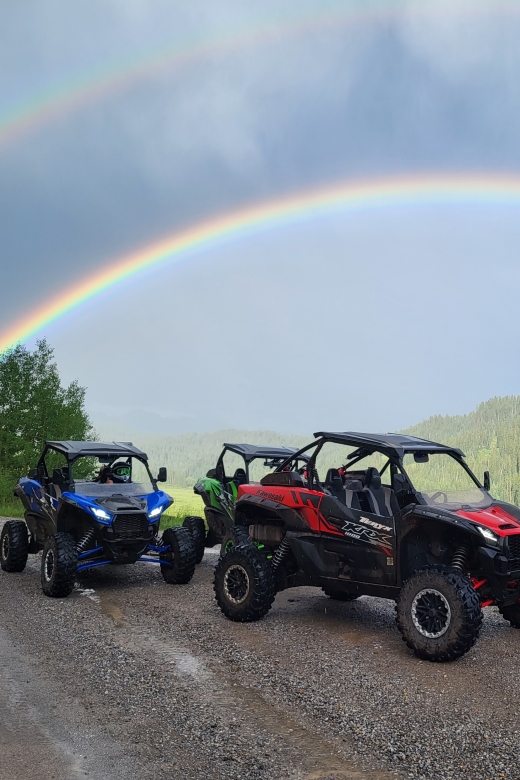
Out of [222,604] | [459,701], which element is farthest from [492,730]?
[222,604]

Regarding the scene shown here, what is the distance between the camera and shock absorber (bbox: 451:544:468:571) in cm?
748

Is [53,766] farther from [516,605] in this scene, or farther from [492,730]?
[516,605]

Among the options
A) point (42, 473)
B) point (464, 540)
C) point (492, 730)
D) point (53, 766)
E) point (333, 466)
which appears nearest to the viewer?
point (53, 766)

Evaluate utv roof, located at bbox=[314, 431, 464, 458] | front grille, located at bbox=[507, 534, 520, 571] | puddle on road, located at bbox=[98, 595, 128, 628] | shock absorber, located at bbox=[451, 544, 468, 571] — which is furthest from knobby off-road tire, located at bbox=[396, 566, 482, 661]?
puddle on road, located at bbox=[98, 595, 128, 628]

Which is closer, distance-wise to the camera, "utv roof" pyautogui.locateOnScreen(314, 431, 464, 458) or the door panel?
the door panel

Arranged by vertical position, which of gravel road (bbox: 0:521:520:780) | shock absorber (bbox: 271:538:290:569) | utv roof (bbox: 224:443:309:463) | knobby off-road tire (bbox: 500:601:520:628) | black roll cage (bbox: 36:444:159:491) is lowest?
gravel road (bbox: 0:521:520:780)

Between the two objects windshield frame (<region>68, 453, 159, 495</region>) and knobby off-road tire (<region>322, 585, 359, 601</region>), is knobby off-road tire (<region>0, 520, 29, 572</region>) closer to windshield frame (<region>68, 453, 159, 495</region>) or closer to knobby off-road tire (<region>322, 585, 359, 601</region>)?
windshield frame (<region>68, 453, 159, 495</region>)

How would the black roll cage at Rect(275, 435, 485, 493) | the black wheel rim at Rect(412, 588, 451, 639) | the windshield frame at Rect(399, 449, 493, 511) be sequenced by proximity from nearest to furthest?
the black wheel rim at Rect(412, 588, 451, 639)
the windshield frame at Rect(399, 449, 493, 511)
the black roll cage at Rect(275, 435, 485, 493)

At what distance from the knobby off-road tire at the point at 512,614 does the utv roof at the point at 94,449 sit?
6481 millimetres

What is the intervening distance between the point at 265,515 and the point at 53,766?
5.25 meters

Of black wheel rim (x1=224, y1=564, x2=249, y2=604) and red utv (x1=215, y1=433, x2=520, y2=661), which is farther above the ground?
red utv (x1=215, y1=433, x2=520, y2=661)

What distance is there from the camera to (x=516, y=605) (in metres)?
8.47

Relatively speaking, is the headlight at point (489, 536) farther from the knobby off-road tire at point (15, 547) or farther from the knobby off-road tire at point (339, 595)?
the knobby off-road tire at point (15, 547)

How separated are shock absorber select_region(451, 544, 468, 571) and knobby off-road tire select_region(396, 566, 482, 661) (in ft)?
1.43
